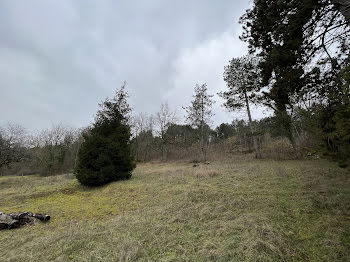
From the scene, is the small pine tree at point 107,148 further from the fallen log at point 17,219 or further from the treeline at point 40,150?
the treeline at point 40,150

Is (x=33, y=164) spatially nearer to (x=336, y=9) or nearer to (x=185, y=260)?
(x=185, y=260)

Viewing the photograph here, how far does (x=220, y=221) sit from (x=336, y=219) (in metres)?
2.10

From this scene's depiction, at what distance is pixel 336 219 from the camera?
2.74m

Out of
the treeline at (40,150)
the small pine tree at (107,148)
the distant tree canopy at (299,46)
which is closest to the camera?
the distant tree canopy at (299,46)

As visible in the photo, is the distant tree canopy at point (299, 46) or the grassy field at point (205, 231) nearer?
the grassy field at point (205, 231)

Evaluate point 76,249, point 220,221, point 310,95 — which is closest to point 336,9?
point 310,95

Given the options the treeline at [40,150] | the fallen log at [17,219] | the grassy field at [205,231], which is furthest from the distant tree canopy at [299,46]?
the treeline at [40,150]

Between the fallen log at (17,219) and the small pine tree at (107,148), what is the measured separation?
3404 millimetres

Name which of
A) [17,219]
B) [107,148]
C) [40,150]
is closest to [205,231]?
[17,219]

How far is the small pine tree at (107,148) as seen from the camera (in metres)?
7.62

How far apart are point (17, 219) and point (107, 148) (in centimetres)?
447

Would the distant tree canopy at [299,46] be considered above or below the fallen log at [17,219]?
above

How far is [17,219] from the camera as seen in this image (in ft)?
12.6

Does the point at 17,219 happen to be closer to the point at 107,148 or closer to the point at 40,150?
the point at 107,148
